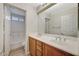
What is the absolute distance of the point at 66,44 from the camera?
1233 mm

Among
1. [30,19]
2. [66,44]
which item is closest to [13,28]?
[30,19]

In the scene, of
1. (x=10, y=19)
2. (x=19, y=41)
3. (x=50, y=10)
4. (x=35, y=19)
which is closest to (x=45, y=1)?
(x=50, y=10)

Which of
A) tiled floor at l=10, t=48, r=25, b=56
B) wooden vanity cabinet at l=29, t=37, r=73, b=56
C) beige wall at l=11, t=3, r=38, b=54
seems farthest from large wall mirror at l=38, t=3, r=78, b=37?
tiled floor at l=10, t=48, r=25, b=56

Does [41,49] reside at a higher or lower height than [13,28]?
lower

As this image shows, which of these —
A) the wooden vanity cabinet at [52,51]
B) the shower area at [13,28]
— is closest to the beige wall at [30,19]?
the shower area at [13,28]

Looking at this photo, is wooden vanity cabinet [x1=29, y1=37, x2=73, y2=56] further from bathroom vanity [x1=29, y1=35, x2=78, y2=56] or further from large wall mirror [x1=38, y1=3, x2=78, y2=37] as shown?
large wall mirror [x1=38, y1=3, x2=78, y2=37]

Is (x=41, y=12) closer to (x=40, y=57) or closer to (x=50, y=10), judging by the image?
(x=50, y=10)

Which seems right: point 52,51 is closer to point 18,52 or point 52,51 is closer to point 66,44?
point 66,44

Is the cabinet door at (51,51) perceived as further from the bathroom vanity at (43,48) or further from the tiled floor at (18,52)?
the tiled floor at (18,52)

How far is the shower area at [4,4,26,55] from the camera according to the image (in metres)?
1.33

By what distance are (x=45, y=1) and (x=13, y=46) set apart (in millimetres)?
718

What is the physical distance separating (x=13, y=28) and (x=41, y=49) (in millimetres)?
469

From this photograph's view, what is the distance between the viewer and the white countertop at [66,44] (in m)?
1.09

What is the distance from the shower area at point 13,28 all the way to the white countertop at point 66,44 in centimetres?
16
